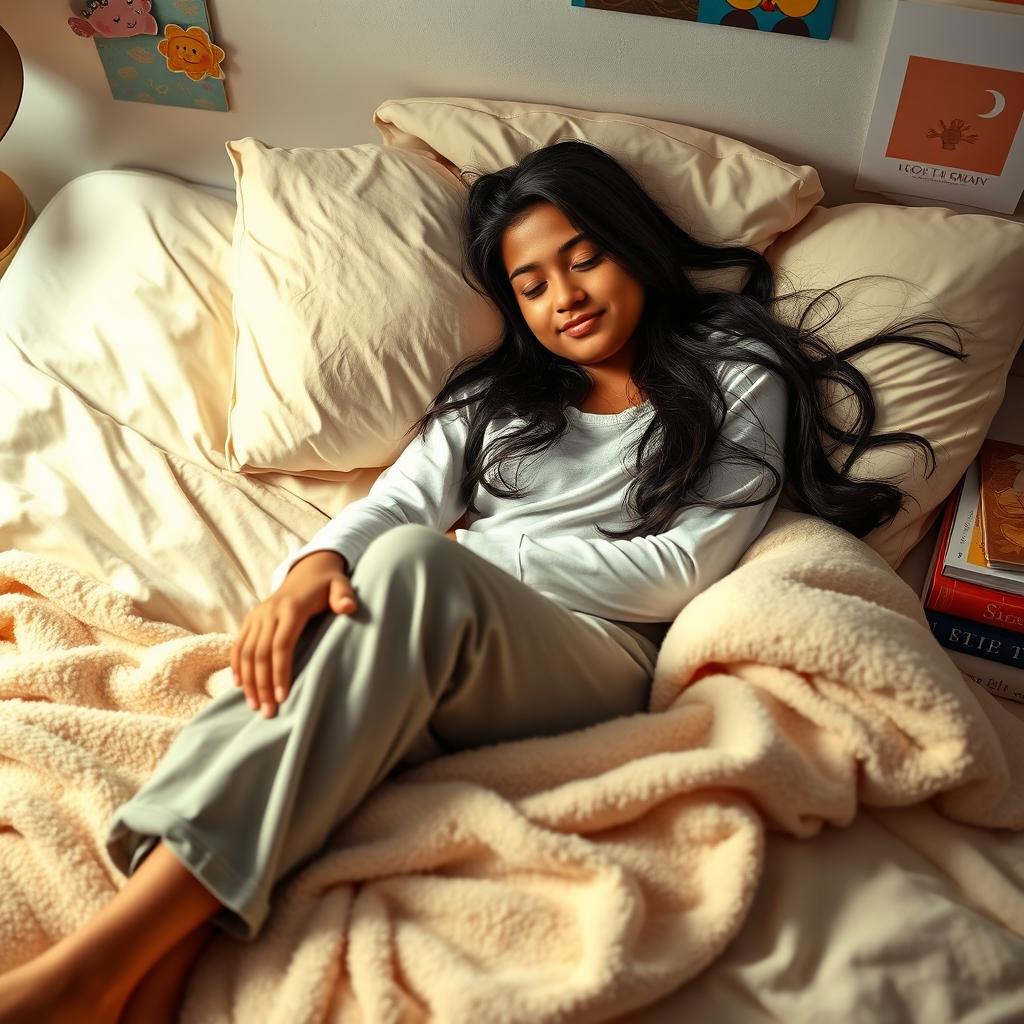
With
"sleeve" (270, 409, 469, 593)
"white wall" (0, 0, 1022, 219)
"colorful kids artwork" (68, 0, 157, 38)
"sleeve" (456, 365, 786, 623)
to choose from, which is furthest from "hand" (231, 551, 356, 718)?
"colorful kids artwork" (68, 0, 157, 38)

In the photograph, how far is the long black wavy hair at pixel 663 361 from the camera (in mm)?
1134

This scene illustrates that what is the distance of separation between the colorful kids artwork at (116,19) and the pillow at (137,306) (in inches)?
7.9

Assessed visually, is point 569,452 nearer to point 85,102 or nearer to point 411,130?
point 411,130

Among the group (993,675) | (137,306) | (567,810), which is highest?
(137,306)

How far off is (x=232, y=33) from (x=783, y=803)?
125 cm

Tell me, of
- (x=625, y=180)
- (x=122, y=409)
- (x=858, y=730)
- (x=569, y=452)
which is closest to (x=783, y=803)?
(x=858, y=730)

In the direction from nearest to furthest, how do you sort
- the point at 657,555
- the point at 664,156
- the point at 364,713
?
the point at 364,713 → the point at 657,555 → the point at 664,156

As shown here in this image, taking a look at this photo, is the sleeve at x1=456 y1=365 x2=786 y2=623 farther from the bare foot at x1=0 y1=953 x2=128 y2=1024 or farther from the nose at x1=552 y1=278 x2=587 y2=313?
the bare foot at x1=0 y1=953 x2=128 y2=1024

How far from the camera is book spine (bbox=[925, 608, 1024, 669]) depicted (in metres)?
1.12

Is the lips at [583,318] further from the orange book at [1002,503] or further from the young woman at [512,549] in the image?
the orange book at [1002,503]

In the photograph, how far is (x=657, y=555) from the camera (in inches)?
41.9

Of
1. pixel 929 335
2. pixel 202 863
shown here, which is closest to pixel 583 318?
pixel 929 335

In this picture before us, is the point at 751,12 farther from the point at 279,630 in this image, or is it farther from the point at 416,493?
the point at 279,630

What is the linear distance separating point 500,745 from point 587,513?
1.10 ft
